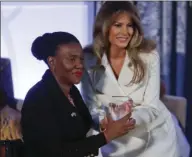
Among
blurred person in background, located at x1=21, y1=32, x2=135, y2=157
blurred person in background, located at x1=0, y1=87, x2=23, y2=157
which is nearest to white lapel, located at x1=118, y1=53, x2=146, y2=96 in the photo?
blurred person in background, located at x1=21, y1=32, x2=135, y2=157

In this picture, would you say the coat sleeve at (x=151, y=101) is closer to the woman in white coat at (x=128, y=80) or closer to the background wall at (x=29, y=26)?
the woman in white coat at (x=128, y=80)

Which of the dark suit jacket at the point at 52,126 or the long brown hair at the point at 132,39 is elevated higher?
the long brown hair at the point at 132,39

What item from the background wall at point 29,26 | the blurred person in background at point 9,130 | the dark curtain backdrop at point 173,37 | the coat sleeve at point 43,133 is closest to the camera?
the coat sleeve at point 43,133

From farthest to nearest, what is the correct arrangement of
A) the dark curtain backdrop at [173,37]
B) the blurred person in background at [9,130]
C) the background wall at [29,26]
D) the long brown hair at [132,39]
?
the dark curtain backdrop at [173,37]
the background wall at [29,26]
the long brown hair at [132,39]
the blurred person in background at [9,130]

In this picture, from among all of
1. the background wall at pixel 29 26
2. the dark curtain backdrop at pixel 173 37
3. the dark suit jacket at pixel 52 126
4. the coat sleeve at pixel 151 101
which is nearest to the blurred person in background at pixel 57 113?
the dark suit jacket at pixel 52 126

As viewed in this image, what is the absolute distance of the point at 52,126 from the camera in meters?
0.93

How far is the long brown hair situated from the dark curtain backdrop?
2.03 feet

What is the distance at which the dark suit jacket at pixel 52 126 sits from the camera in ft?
3.04

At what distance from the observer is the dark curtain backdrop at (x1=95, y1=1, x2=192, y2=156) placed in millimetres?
1867

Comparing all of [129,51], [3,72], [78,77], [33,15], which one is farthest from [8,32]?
[78,77]

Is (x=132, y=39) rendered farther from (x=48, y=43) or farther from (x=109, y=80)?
(x=48, y=43)

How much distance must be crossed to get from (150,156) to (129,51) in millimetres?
351

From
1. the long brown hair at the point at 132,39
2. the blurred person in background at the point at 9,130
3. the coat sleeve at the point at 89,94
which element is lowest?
the blurred person in background at the point at 9,130

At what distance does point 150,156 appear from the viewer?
1.22 m
